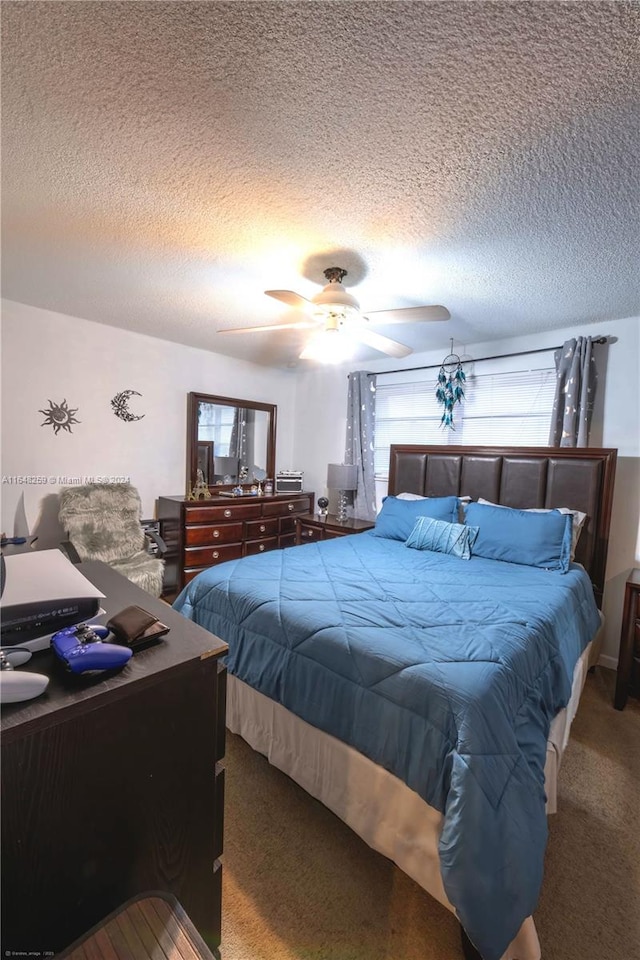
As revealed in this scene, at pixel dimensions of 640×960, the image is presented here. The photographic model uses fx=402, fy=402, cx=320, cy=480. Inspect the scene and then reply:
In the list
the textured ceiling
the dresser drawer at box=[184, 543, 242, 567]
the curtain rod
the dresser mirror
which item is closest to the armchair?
the dresser drawer at box=[184, 543, 242, 567]

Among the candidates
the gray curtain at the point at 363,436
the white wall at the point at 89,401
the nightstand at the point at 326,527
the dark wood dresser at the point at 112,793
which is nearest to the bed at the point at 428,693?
the dark wood dresser at the point at 112,793

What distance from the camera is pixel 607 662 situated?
2945 mm

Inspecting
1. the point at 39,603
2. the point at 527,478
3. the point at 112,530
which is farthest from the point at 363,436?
the point at 39,603

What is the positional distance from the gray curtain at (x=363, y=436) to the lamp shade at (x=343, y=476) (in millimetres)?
136

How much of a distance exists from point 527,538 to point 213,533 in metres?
2.69

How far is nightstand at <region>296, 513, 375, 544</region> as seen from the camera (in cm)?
385

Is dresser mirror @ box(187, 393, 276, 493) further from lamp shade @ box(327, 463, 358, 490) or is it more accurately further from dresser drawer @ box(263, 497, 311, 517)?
lamp shade @ box(327, 463, 358, 490)

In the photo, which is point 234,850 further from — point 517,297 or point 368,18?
point 517,297

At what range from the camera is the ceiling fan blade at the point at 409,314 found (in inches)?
82.9

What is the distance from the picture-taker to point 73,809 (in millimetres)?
674

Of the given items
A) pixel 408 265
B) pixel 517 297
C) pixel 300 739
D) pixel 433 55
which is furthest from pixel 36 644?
pixel 517 297

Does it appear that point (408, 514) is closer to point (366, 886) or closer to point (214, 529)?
point (214, 529)

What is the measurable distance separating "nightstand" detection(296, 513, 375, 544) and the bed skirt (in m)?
2.05

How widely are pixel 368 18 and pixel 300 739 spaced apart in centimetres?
228
